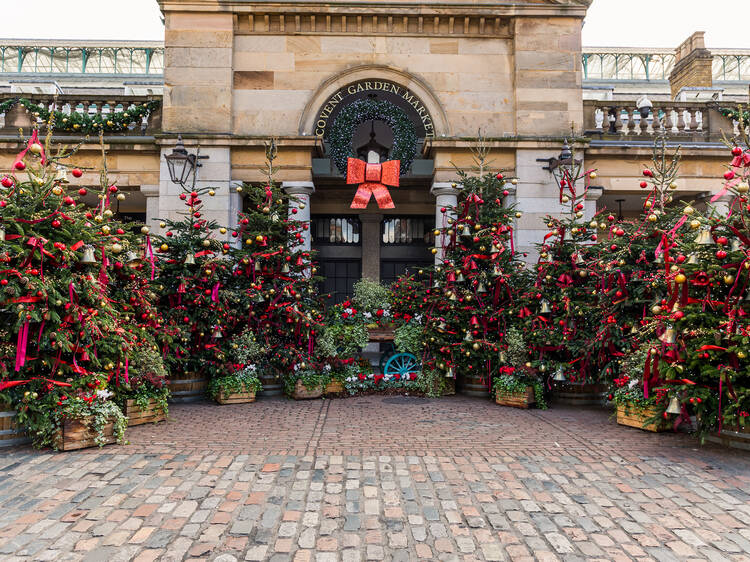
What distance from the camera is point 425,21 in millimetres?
12492

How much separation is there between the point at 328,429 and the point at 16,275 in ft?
13.8

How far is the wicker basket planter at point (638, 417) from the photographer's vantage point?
22.4 ft

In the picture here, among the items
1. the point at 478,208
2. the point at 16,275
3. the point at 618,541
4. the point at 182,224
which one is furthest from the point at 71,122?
the point at 618,541

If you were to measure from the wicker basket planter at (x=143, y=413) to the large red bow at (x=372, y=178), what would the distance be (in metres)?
6.71

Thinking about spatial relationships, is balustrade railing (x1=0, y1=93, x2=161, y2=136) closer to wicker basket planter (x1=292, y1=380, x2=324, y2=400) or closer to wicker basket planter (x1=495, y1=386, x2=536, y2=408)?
wicker basket planter (x1=292, y1=380, x2=324, y2=400)

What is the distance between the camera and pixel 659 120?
41.3ft

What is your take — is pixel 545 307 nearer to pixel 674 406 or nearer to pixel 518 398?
pixel 518 398

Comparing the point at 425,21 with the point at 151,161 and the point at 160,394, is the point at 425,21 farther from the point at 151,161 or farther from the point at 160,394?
the point at 160,394

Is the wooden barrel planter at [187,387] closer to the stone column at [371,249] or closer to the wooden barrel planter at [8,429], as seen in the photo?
the wooden barrel planter at [8,429]

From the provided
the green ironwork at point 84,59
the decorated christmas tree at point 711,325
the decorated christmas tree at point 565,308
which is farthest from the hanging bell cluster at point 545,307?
the green ironwork at point 84,59

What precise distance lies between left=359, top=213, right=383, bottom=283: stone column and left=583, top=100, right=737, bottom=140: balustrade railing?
6.58 metres

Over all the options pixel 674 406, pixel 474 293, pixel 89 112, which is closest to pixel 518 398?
pixel 474 293

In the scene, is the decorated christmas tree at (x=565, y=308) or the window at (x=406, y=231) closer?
the decorated christmas tree at (x=565, y=308)

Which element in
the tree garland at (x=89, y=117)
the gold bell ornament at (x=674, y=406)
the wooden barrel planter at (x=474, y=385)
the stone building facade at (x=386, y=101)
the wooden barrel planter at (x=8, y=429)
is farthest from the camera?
the stone building facade at (x=386, y=101)
